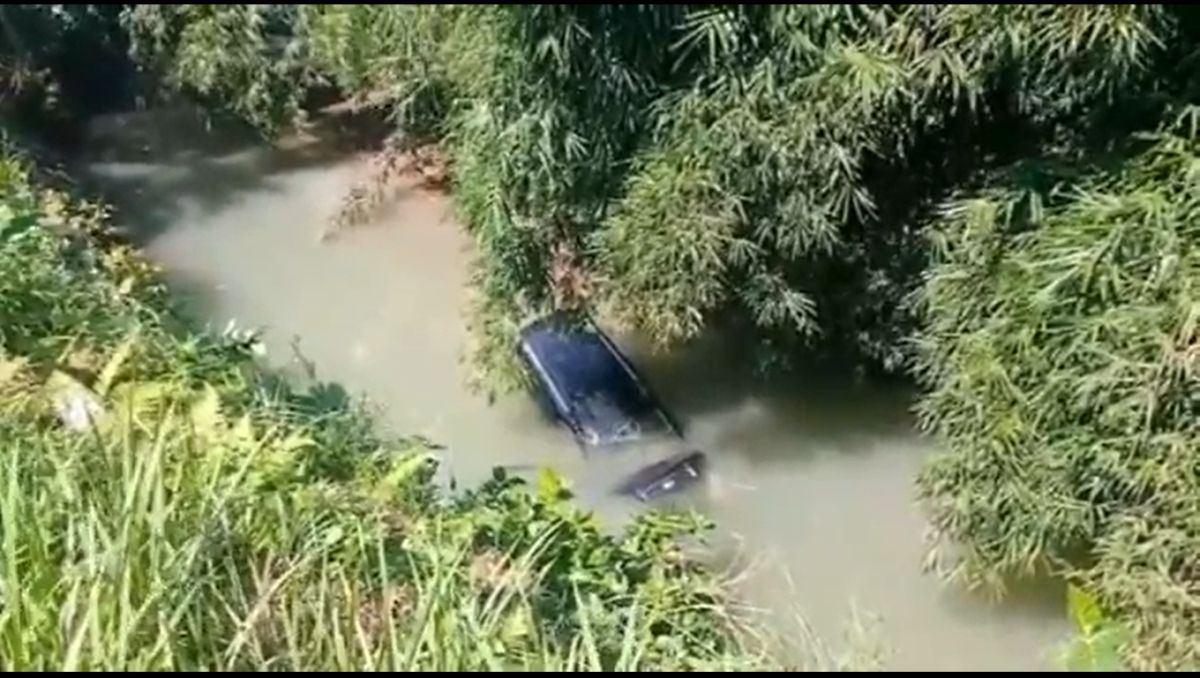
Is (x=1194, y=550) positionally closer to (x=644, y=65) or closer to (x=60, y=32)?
(x=644, y=65)

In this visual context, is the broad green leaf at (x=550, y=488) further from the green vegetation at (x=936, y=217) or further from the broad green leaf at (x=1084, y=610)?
the broad green leaf at (x=1084, y=610)

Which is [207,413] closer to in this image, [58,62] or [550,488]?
[550,488]

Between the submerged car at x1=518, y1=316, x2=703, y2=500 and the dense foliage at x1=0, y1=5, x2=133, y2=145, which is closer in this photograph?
the submerged car at x1=518, y1=316, x2=703, y2=500

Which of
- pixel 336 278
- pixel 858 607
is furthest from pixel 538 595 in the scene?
pixel 336 278

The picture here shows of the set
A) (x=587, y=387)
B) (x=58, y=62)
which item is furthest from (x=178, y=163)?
(x=587, y=387)

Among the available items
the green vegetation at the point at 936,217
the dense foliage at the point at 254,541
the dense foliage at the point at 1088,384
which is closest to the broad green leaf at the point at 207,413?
the dense foliage at the point at 254,541

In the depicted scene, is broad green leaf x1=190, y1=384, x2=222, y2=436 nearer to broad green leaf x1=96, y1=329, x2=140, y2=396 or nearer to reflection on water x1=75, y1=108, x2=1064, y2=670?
broad green leaf x1=96, y1=329, x2=140, y2=396

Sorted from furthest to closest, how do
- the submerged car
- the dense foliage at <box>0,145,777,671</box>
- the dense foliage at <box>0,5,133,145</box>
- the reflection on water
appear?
the dense foliage at <box>0,5,133,145</box> → the submerged car → the reflection on water → the dense foliage at <box>0,145,777,671</box>

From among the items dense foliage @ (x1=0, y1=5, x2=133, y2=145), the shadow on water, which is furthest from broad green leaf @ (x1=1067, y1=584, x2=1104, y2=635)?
dense foliage @ (x1=0, y1=5, x2=133, y2=145)
